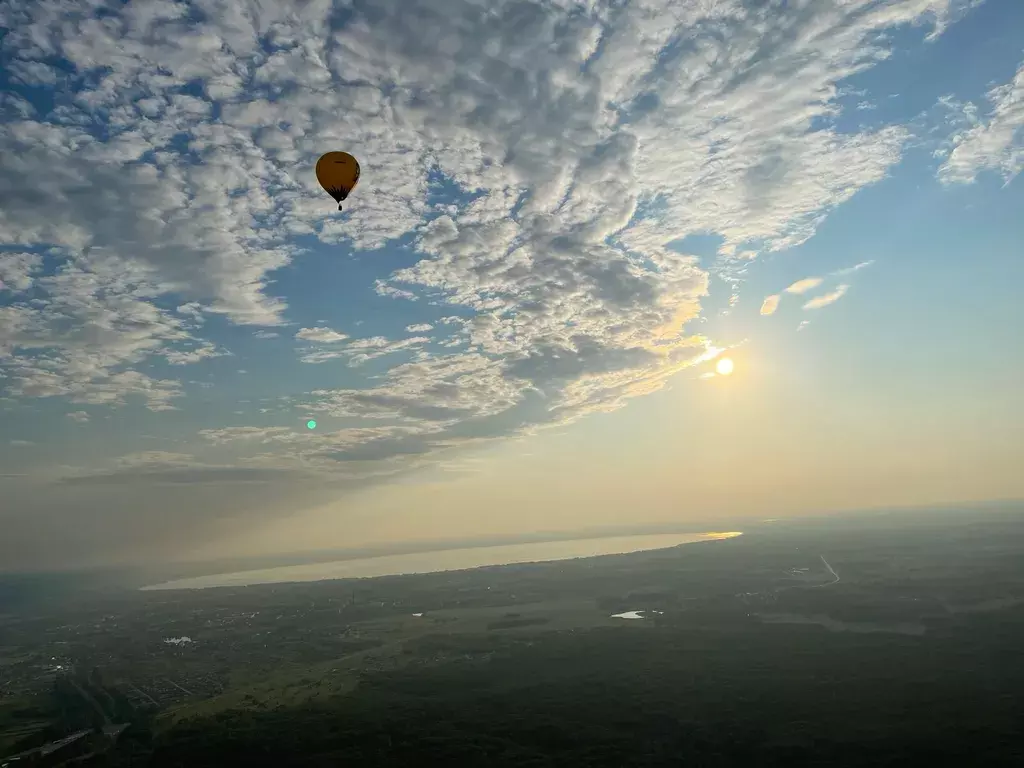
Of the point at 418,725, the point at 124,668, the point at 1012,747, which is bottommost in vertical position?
the point at 1012,747

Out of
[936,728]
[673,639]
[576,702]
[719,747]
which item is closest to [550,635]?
[673,639]

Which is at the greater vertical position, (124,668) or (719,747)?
(124,668)

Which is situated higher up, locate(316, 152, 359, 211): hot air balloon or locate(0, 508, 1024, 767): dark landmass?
locate(316, 152, 359, 211): hot air balloon

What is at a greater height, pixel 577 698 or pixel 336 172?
pixel 336 172

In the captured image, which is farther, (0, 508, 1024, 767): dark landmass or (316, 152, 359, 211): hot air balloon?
(0, 508, 1024, 767): dark landmass

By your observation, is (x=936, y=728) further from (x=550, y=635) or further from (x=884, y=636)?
(x=550, y=635)

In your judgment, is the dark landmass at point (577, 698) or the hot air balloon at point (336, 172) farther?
the dark landmass at point (577, 698)

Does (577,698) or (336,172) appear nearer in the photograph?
(336,172)

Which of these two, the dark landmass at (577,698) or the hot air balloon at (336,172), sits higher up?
the hot air balloon at (336,172)
